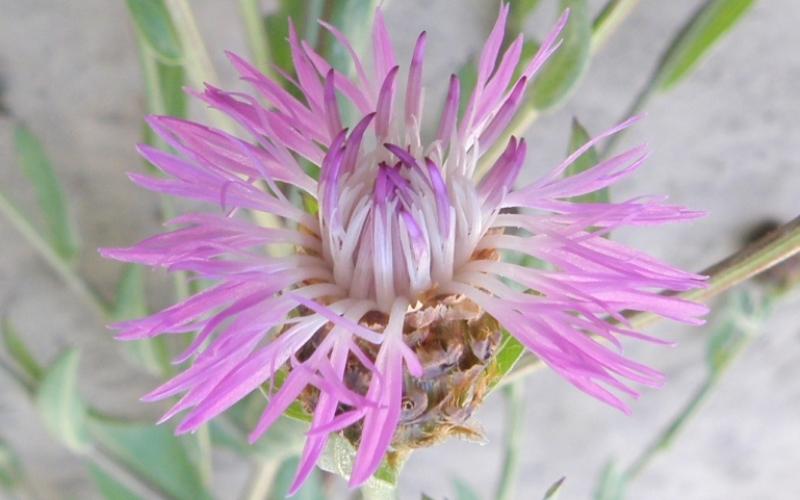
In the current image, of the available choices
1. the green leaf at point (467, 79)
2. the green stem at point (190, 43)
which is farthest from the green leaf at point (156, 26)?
the green leaf at point (467, 79)

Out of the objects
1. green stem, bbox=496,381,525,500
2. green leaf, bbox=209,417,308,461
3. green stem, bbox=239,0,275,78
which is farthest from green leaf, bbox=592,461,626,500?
green stem, bbox=239,0,275,78

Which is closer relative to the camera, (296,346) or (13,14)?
(296,346)

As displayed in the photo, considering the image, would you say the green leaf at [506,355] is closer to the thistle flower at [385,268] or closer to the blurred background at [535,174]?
the thistle flower at [385,268]

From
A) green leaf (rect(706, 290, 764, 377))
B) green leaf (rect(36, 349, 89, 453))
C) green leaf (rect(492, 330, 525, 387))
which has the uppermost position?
green leaf (rect(492, 330, 525, 387))

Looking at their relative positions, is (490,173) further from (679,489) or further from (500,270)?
(679,489)

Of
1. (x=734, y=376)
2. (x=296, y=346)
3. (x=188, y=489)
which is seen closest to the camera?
(x=296, y=346)

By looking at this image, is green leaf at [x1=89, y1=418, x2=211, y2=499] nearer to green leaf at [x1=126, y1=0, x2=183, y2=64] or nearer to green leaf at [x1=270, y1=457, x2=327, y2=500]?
green leaf at [x1=270, y1=457, x2=327, y2=500]

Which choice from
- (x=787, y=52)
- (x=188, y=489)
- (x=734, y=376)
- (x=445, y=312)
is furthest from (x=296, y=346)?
(x=734, y=376)
